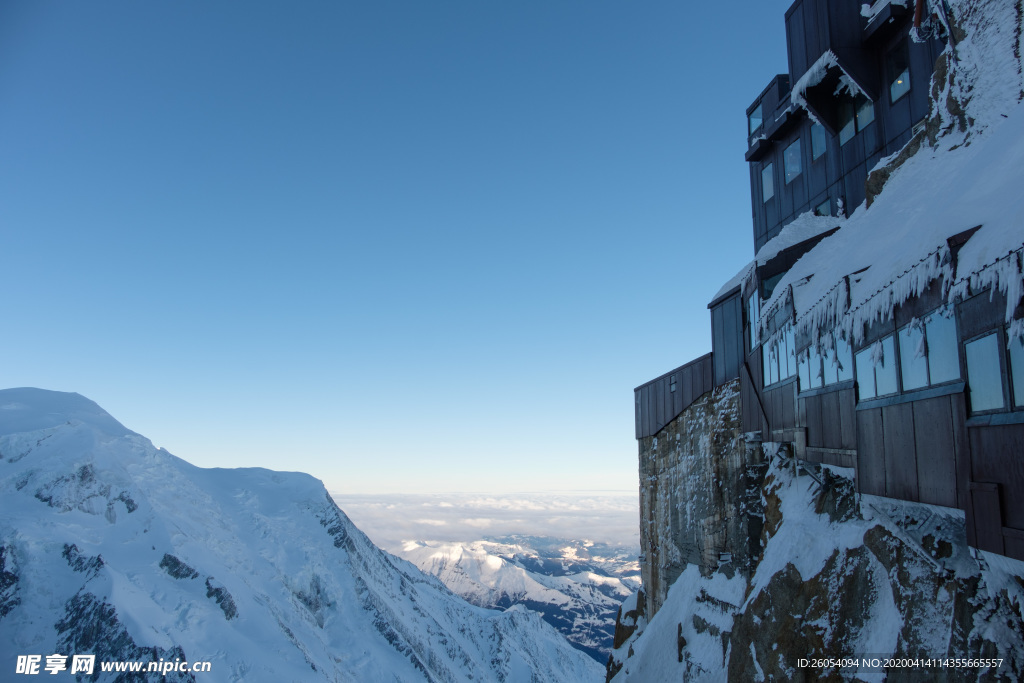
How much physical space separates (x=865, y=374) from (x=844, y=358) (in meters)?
0.96

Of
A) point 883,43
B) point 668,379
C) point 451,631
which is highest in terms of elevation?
point 883,43

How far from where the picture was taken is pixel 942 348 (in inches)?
312

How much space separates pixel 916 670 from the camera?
326 inches

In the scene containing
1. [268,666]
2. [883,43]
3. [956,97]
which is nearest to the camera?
[956,97]

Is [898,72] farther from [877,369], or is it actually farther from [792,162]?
[877,369]

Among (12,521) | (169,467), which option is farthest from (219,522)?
(12,521)

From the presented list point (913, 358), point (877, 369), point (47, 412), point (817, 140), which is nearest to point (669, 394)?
point (817, 140)

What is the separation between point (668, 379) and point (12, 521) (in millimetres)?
76721

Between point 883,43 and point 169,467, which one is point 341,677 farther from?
point 883,43

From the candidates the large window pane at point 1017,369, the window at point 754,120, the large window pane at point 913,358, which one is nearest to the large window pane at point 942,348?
the large window pane at point 913,358

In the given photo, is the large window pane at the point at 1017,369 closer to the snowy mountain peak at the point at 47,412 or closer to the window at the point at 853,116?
the window at the point at 853,116

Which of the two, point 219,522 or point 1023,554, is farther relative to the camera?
point 219,522

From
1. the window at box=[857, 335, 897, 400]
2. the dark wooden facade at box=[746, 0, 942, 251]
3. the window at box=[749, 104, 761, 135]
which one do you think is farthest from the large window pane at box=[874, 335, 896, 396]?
the window at box=[749, 104, 761, 135]

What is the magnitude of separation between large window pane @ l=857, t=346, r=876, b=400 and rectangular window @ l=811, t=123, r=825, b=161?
12.0 metres
